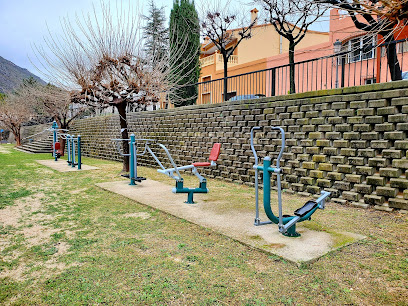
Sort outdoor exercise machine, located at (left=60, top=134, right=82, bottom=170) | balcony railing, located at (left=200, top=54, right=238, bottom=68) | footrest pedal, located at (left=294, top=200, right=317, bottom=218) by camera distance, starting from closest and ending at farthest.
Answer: footrest pedal, located at (left=294, top=200, right=317, bottom=218), outdoor exercise machine, located at (left=60, top=134, right=82, bottom=170), balcony railing, located at (left=200, top=54, right=238, bottom=68)

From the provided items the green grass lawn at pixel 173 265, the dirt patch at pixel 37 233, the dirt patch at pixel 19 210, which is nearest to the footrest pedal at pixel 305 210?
the green grass lawn at pixel 173 265

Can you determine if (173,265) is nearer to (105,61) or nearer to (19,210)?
(19,210)

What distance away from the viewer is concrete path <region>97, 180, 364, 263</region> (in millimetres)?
3276

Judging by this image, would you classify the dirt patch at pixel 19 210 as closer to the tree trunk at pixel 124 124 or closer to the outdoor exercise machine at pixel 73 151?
the tree trunk at pixel 124 124

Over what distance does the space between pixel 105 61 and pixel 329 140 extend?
6185mm

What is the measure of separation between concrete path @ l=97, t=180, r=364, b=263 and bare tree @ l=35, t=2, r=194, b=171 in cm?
370

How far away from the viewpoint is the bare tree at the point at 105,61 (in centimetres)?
870

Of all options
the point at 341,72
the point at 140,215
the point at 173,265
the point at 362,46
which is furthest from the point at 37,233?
the point at 341,72

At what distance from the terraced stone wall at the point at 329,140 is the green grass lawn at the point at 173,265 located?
545 mm

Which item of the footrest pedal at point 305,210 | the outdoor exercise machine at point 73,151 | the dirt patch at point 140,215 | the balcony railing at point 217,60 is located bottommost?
the dirt patch at point 140,215

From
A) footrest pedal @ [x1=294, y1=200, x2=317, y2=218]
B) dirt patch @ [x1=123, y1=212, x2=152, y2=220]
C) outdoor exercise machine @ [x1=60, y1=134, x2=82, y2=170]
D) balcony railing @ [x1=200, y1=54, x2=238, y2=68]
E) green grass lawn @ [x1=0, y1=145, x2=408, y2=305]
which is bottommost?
green grass lawn @ [x1=0, y1=145, x2=408, y2=305]

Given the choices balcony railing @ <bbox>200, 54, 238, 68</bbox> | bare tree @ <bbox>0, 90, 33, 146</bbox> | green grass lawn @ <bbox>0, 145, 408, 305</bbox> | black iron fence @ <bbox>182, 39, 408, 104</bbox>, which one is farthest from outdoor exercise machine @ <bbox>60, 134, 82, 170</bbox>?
bare tree @ <bbox>0, 90, 33, 146</bbox>

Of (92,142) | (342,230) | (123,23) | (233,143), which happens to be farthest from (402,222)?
(92,142)

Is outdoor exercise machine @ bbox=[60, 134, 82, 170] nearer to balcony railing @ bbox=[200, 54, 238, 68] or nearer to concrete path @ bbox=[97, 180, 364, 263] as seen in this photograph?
concrete path @ bbox=[97, 180, 364, 263]
